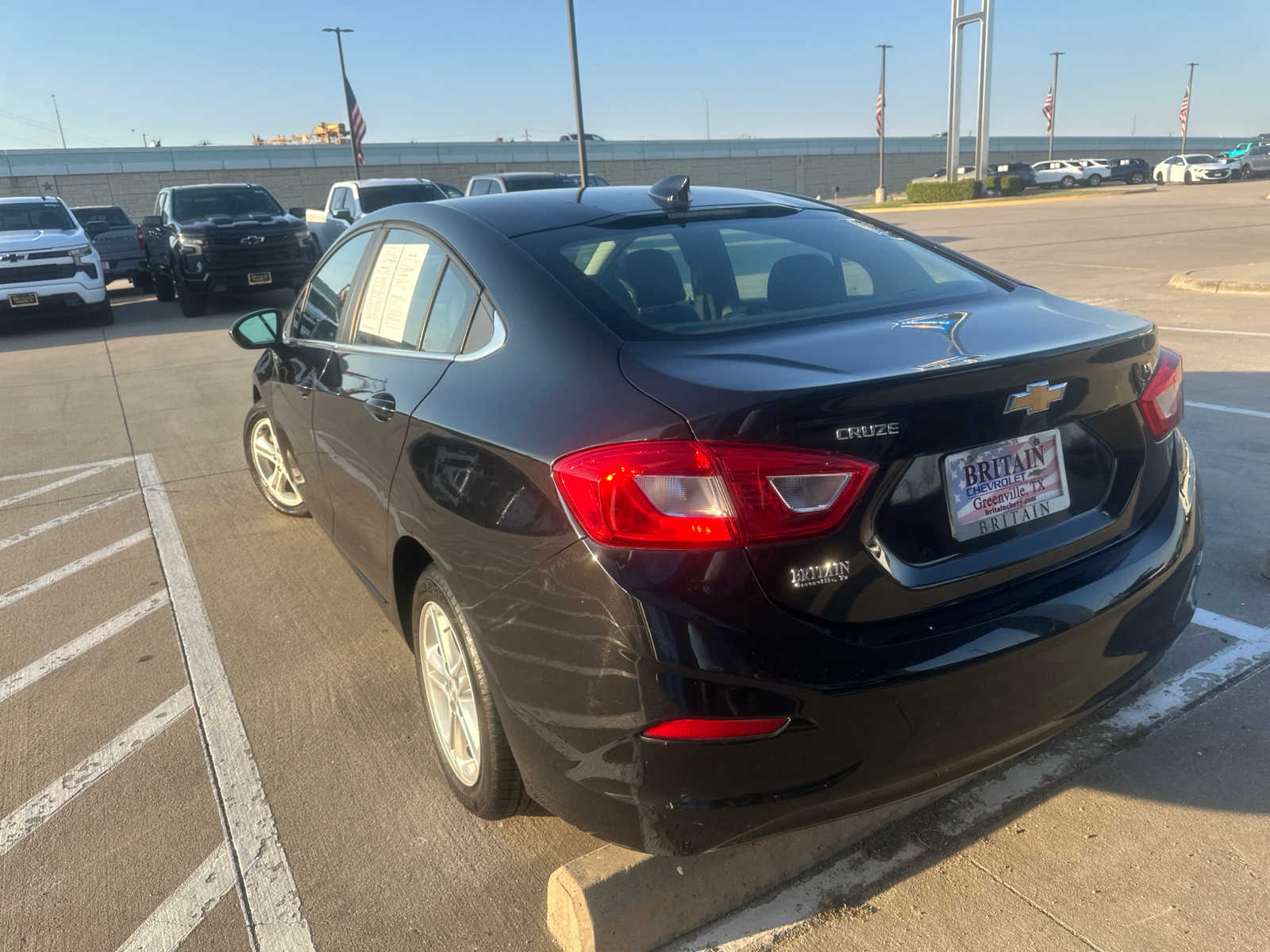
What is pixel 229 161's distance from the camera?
46.6 meters

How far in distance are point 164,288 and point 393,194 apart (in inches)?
186

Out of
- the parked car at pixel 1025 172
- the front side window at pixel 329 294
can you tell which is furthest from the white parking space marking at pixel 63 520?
the parked car at pixel 1025 172

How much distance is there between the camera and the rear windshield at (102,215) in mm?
20672

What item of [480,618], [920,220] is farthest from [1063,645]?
[920,220]

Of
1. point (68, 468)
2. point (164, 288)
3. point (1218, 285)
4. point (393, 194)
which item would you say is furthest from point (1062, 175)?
point (68, 468)

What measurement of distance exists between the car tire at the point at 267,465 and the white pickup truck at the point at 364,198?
11.5m

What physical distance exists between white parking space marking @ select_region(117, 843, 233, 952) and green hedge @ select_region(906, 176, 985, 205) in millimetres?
40112

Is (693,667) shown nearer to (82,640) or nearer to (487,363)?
(487,363)

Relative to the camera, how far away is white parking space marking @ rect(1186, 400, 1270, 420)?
6.12 m

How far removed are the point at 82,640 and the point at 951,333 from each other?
364 centimetres

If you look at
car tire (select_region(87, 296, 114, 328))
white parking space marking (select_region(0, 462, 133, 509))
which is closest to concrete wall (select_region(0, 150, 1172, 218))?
car tire (select_region(87, 296, 114, 328))

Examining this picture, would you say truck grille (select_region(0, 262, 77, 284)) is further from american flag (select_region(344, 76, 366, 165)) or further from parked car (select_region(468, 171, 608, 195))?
american flag (select_region(344, 76, 366, 165))

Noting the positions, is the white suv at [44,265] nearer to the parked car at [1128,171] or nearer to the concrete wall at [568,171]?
the concrete wall at [568,171]

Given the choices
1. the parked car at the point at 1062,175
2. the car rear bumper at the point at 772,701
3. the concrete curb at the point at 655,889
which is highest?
the car rear bumper at the point at 772,701
